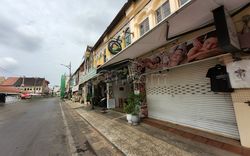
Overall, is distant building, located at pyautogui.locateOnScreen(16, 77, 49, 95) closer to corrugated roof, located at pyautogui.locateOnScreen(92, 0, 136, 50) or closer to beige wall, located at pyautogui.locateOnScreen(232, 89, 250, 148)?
corrugated roof, located at pyautogui.locateOnScreen(92, 0, 136, 50)

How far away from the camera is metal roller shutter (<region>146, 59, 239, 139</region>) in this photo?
4.64 m

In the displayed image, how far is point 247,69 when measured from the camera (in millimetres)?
3795

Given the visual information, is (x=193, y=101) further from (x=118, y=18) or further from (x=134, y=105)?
(x=118, y=18)

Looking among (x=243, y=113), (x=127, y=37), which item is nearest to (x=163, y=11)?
(x=127, y=37)

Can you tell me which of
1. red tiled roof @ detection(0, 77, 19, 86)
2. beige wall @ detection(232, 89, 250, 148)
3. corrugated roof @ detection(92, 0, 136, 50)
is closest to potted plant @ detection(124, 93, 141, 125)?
beige wall @ detection(232, 89, 250, 148)

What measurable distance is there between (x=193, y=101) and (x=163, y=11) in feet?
16.8

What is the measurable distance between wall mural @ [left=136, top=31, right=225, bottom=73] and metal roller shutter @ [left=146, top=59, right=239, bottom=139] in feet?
1.44

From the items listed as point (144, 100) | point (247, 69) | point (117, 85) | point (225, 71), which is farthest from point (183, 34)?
point (117, 85)

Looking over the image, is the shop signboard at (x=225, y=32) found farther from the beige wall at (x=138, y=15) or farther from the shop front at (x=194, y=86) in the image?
the beige wall at (x=138, y=15)

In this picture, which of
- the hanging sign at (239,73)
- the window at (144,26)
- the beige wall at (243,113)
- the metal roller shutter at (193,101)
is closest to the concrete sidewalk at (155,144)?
the beige wall at (243,113)

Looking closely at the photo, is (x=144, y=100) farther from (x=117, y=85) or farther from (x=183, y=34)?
(x=117, y=85)

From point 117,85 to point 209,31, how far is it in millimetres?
10282

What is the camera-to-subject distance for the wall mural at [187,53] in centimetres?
453

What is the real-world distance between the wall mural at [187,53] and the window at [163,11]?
2.41 meters
